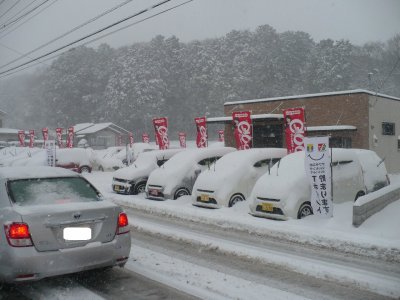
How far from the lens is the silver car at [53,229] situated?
447 cm

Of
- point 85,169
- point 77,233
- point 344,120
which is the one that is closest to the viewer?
point 77,233

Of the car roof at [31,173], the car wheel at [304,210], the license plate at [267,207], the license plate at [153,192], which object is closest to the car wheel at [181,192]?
the license plate at [153,192]

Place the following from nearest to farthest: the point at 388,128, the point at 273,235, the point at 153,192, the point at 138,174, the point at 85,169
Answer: the point at 273,235
the point at 153,192
the point at 138,174
the point at 388,128
the point at 85,169

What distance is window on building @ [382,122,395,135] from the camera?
19.8m

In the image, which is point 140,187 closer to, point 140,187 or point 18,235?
point 140,187

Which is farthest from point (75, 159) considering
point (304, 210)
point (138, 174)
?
point (304, 210)

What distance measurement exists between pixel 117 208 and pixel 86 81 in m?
67.9

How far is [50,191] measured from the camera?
5.36m

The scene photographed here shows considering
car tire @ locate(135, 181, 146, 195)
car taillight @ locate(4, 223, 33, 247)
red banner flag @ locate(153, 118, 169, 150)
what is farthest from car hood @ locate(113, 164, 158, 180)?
car taillight @ locate(4, 223, 33, 247)

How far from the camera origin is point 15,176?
552cm

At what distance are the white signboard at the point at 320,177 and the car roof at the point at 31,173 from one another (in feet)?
18.0

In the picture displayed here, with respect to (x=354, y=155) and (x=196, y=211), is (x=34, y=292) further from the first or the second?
(x=354, y=155)

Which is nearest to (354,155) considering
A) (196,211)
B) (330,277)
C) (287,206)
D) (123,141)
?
(287,206)

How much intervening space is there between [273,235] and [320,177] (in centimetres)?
185
